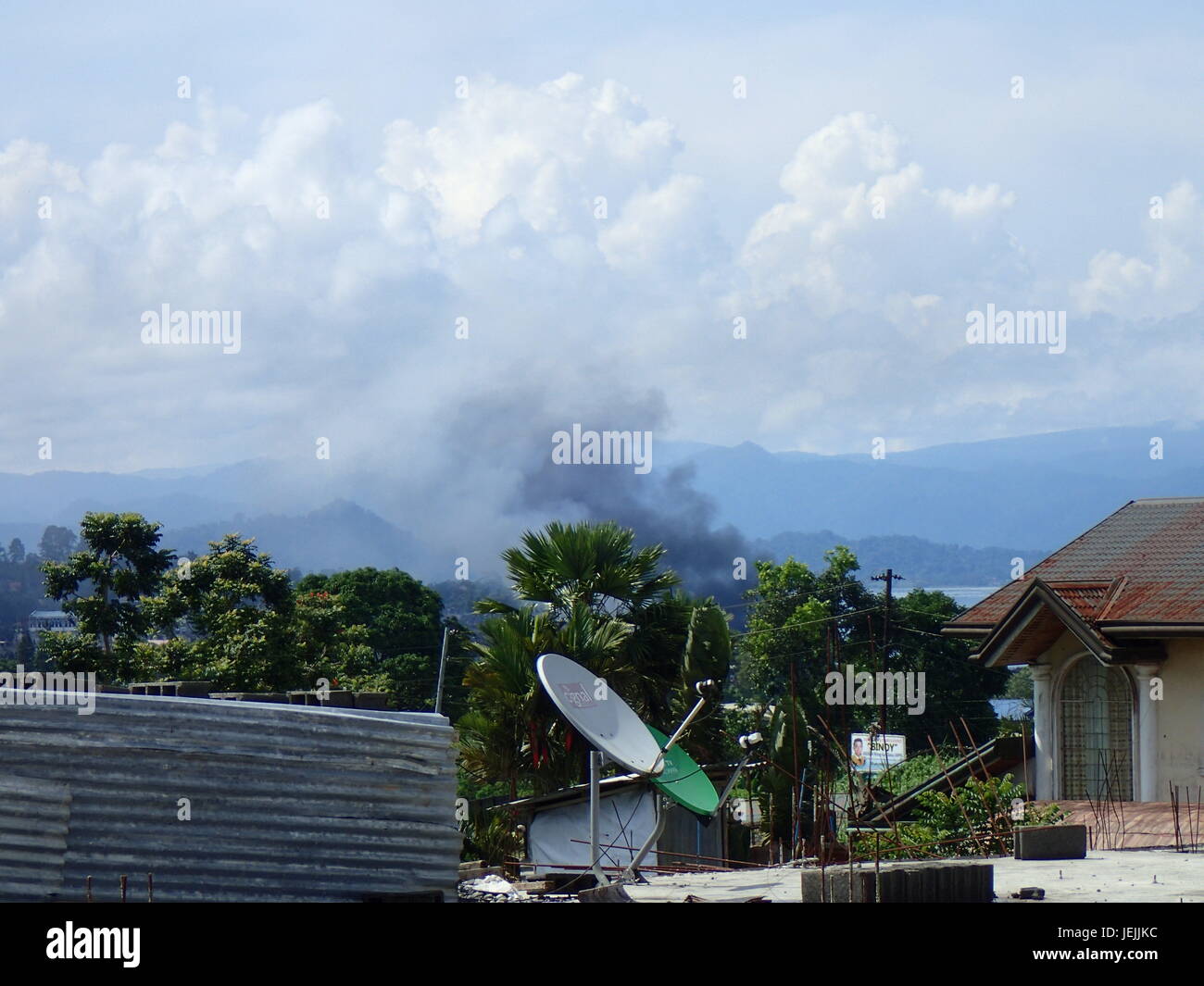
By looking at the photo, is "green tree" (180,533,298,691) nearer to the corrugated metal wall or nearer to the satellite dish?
the satellite dish

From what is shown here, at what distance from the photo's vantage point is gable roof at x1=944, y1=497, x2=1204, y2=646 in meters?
20.3

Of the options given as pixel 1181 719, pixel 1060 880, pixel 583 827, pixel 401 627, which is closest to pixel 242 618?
pixel 583 827

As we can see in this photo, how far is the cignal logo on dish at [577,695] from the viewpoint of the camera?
15172 millimetres

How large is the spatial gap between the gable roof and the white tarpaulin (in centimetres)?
565

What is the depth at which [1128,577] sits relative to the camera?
21.6 metres

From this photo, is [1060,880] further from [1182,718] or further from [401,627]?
[401,627]

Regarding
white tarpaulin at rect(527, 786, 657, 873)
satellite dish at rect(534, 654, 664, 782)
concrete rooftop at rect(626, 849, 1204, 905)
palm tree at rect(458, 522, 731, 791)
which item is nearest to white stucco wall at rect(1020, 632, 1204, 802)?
concrete rooftop at rect(626, 849, 1204, 905)

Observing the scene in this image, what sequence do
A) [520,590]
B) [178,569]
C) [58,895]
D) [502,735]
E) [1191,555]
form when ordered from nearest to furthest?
[58,895], [1191,555], [502,735], [520,590], [178,569]
